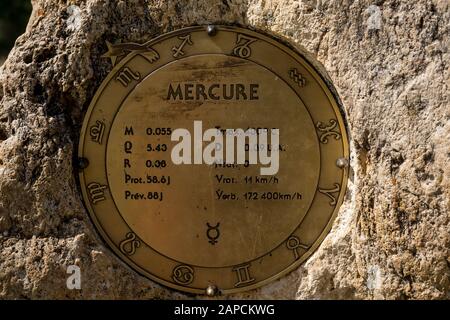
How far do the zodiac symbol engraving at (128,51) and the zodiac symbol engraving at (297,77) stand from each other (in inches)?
22.6

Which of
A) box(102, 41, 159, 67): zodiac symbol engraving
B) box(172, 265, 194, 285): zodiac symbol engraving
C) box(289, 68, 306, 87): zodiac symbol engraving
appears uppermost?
box(102, 41, 159, 67): zodiac symbol engraving

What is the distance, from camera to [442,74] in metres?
3.54

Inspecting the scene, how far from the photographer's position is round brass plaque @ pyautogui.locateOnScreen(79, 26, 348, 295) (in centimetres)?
365

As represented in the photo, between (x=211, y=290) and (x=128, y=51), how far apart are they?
1070mm

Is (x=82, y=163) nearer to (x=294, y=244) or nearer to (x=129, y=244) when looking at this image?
(x=129, y=244)

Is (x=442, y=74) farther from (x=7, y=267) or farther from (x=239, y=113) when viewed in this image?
(x=7, y=267)

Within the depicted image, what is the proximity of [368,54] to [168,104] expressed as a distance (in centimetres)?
86

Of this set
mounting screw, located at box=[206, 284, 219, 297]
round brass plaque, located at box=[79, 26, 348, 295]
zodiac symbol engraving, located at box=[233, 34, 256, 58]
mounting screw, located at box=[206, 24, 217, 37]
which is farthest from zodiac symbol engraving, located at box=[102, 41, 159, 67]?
mounting screw, located at box=[206, 284, 219, 297]

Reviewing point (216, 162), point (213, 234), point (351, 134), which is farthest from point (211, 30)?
point (213, 234)

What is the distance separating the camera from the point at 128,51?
369 cm

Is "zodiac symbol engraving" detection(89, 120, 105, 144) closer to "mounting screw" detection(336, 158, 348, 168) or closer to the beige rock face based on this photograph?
the beige rock face

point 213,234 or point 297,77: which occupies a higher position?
point 297,77

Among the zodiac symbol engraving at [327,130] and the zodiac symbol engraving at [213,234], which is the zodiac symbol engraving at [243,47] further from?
the zodiac symbol engraving at [213,234]

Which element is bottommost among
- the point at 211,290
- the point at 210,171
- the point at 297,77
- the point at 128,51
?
Answer: the point at 211,290
